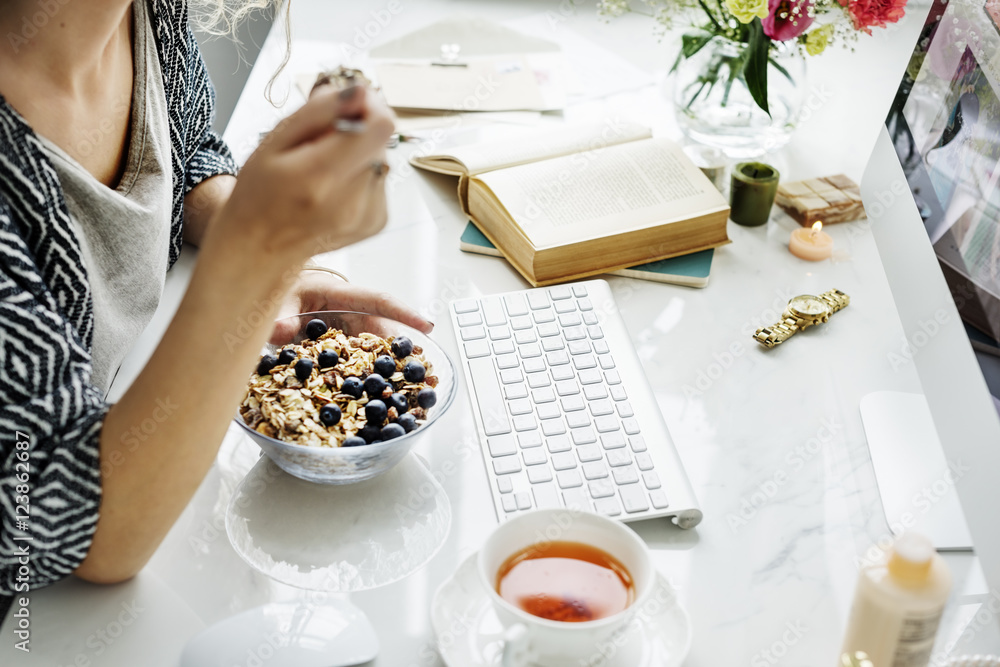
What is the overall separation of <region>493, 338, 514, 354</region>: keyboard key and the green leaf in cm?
50

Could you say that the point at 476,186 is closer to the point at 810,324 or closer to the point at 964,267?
the point at 810,324

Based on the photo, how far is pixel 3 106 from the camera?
0.70 m

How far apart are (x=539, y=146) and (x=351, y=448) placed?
672mm

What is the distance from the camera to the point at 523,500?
0.76 m

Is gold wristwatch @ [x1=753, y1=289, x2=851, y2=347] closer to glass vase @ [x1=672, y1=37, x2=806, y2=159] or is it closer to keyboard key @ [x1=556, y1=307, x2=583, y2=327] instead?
keyboard key @ [x1=556, y1=307, x2=583, y2=327]

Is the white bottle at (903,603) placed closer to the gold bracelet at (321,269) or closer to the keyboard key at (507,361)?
the keyboard key at (507,361)

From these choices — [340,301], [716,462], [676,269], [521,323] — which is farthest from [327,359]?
[676,269]

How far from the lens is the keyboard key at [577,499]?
0.75 m

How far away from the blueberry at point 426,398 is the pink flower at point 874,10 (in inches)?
29.1

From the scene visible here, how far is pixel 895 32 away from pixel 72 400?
166 cm

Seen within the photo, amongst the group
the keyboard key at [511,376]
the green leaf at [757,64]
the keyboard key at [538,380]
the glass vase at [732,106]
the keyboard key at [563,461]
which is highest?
the green leaf at [757,64]

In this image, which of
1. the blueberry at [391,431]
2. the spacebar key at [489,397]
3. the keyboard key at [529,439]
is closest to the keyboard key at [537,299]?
the spacebar key at [489,397]

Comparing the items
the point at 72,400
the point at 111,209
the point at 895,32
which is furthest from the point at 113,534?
the point at 895,32

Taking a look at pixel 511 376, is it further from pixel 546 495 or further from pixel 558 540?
pixel 558 540
